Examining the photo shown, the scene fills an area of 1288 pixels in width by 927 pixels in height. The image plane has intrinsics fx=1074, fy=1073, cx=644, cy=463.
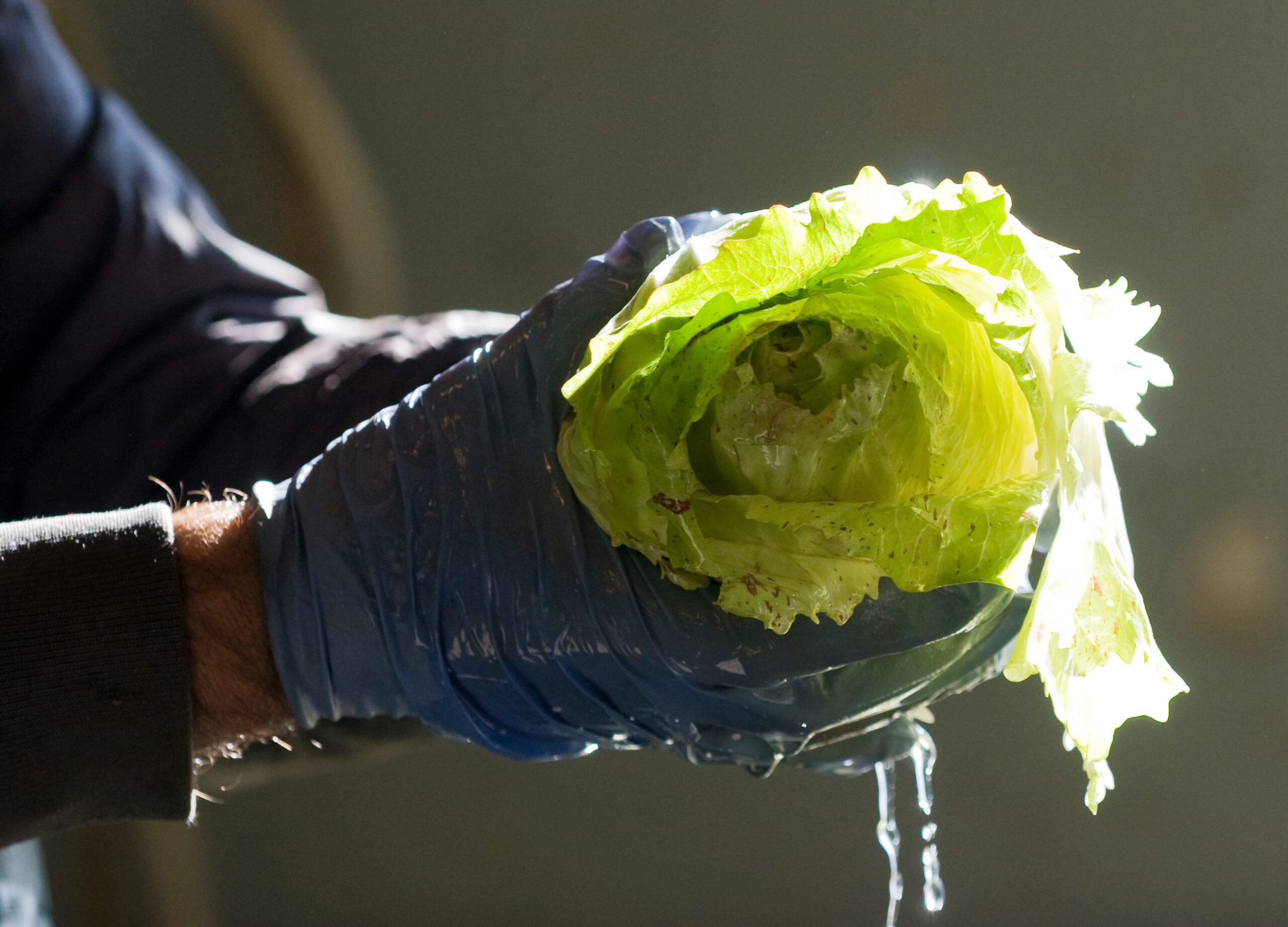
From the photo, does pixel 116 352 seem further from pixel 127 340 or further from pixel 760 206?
pixel 760 206

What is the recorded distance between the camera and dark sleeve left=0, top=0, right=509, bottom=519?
91 cm

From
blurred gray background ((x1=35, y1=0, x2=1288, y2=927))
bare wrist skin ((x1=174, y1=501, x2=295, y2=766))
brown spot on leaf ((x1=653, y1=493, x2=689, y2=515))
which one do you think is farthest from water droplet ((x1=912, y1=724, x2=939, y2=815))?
blurred gray background ((x1=35, y1=0, x2=1288, y2=927))

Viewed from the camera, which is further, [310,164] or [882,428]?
[310,164]

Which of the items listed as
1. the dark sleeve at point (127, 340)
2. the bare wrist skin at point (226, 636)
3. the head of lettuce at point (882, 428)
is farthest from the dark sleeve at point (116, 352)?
the head of lettuce at point (882, 428)

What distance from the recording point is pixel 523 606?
576 millimetres

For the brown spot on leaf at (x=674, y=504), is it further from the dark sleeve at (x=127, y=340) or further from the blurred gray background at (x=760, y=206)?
the blurred gray background at (x=760, y=206)

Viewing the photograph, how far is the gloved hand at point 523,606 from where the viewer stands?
558 millimetres

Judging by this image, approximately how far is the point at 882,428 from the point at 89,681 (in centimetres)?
44

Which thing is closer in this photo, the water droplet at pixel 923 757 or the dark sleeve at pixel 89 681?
the dark sleeve at pixel 89 681

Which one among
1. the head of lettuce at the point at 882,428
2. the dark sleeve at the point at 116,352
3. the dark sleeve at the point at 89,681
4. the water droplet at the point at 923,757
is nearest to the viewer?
the head of lettuce at the point at 882,428

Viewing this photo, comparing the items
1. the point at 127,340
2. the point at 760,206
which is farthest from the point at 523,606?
the point at 760,206

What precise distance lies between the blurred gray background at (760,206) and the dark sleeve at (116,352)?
1.28ft

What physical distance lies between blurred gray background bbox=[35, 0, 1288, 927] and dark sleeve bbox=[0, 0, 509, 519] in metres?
0.39

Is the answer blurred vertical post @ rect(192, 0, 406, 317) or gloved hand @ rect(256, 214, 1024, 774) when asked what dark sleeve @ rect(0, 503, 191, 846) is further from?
blurred vertical post @ rect(192, 0, 406, 317)
